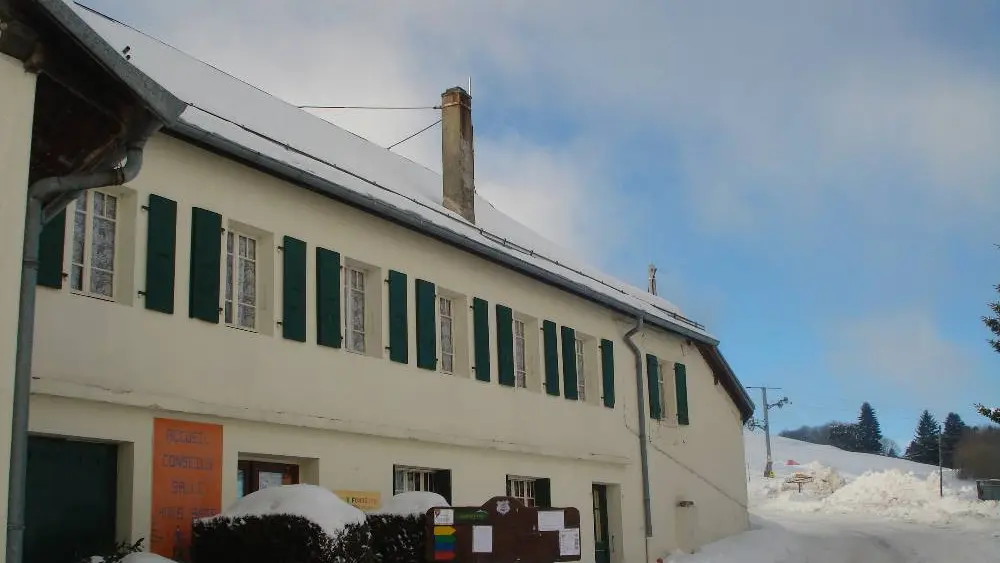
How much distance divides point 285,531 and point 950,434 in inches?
3544

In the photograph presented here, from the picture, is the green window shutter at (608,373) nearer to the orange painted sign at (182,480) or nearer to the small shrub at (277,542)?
the orange painted sign at (182,480)

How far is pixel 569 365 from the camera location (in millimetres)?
19625

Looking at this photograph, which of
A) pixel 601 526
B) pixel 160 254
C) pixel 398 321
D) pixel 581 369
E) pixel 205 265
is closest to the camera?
pixel 160 254

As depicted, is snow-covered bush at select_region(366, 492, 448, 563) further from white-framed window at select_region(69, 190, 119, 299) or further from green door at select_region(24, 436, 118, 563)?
white-framed window at select_region(69, 190, 119, 299)

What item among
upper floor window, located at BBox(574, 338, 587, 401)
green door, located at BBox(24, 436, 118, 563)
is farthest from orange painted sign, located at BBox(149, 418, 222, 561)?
upper floor window, located at BBox(574, 338, 587, 401)

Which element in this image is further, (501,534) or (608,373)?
(608,373)

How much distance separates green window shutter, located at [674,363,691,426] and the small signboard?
11.0 meters

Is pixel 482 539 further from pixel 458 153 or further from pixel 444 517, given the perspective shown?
pixel 458 153

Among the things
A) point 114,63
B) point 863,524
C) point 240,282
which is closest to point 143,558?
point 240,282

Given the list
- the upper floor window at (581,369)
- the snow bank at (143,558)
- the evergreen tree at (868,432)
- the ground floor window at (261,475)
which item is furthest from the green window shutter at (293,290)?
the evergreen tree at (868,432)

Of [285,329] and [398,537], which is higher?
[285,329]

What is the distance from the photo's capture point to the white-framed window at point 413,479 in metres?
15.2

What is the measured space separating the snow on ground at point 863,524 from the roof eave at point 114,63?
52.3ft

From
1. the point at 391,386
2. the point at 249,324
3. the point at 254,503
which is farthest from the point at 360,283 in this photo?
the point at 254,503
